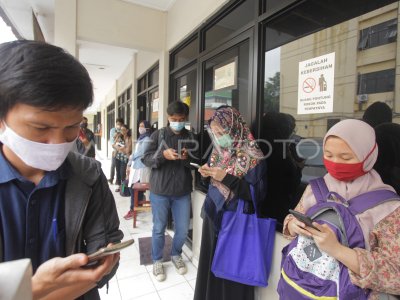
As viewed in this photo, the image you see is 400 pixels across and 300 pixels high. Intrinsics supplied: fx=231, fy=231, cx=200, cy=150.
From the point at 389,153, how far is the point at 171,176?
164 centimetres

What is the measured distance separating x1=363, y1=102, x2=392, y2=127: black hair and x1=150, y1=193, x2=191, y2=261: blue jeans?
166cm

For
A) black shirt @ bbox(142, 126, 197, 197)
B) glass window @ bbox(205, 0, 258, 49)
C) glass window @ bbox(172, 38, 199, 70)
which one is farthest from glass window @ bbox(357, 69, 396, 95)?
glass window @ bbox(172, 38, 199, 70)

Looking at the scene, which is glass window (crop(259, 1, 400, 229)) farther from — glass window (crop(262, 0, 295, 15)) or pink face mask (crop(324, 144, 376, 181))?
pink face mask (crop(324, 144, 376, 181))

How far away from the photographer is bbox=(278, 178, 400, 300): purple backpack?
0.84 meters

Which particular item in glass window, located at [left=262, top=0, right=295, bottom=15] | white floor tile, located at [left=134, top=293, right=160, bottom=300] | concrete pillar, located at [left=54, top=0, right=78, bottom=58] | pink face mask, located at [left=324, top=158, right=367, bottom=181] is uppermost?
concrete pillar, located at [left=54, top=0, right=78, bottom=58]

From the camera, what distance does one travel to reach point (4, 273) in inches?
10.4

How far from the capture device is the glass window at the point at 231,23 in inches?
73.4

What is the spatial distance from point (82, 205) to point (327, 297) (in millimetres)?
922

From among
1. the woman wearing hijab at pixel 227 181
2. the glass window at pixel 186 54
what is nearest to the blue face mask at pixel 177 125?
the woman wearing hijab at pixel 227 181

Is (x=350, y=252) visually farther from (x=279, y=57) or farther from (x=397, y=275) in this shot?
Result: (x=279, y=57)

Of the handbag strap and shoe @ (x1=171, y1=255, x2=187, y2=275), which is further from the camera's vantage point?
shoe @ (x1=171, y1=255, x2=187, y2=275)

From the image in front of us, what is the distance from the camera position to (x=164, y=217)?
90.0 inches

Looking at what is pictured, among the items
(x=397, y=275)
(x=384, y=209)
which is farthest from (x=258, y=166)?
(x=397, y=275)

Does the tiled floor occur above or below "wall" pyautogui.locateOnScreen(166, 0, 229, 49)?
below
